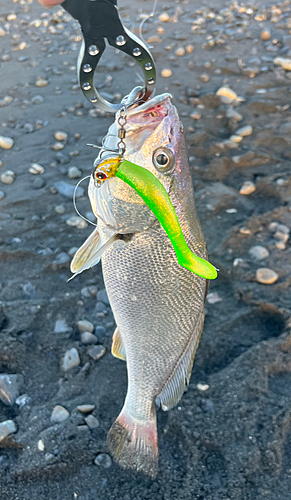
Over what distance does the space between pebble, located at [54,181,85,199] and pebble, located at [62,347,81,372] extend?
1.68 metres

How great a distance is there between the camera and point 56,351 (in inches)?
113

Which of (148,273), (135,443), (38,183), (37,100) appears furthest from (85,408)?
(37,100)

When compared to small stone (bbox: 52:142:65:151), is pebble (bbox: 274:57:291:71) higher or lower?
higher

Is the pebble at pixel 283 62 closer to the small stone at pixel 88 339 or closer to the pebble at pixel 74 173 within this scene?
the pebble at pixel 74 173

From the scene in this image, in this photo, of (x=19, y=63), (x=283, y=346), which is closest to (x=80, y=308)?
(x=283, y=346)

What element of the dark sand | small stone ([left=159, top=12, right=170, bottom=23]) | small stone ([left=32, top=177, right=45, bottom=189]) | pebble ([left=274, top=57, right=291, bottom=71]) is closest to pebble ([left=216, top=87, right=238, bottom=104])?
the dark sand

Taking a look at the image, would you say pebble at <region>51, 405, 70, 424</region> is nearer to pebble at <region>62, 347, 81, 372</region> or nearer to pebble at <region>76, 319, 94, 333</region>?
pebble at <region>62, 347, 81, 372</region>

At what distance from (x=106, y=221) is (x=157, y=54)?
4.93 meters

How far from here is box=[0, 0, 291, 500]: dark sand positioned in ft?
7.70

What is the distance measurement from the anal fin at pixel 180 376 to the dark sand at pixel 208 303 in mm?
383

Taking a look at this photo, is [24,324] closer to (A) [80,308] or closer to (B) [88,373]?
(A) [80,308]

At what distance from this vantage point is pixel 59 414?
2.52 meters

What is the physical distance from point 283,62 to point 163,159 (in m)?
4.88

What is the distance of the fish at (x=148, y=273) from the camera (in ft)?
6.07
